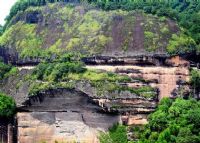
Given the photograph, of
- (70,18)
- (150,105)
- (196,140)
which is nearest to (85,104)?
(150,105)

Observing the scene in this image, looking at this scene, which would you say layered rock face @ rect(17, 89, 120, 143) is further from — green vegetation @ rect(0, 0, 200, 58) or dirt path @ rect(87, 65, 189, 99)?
green vegetation @ rect(0, 0, 200, 58)

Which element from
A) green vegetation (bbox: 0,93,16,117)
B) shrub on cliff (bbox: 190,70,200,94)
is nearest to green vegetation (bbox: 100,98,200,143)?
shrub on cliff (bbox: 190,70,200,94)

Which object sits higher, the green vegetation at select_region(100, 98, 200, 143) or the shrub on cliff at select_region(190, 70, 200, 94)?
the shrub on cliff at select_region(190, 70, 200, 94)

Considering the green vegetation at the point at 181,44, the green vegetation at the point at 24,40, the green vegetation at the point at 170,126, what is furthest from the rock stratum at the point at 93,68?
the green vegetation at the point at 170,126

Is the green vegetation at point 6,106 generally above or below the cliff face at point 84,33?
Result: below

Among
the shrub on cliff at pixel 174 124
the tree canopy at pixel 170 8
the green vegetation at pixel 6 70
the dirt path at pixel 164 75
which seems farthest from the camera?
the green vegetation at pixel 6 70

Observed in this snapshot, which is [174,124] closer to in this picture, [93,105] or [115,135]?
[115,135]

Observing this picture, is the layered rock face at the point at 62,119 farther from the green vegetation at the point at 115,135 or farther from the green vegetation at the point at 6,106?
the green vegetation at the point at 6,106
